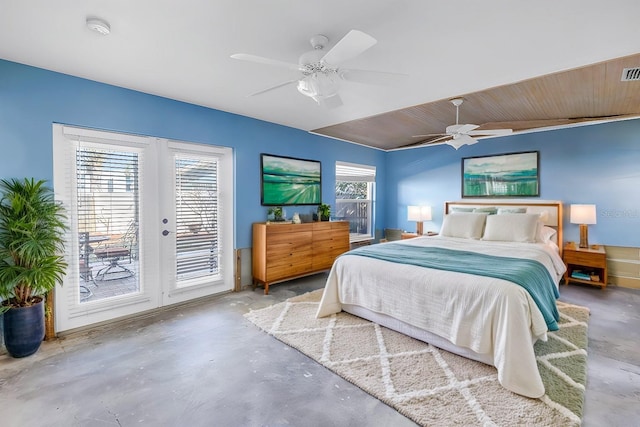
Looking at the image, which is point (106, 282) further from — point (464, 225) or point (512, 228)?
point (512, 228)

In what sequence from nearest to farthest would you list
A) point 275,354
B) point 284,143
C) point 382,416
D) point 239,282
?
point 382,416, point 275,354, point 239,282, point 284,143

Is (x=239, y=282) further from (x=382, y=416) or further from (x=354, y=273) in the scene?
(x=382, y=416)

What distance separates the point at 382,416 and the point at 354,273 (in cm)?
144

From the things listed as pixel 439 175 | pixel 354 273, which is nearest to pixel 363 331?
pixel 354 273

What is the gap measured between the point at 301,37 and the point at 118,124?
7.32ft

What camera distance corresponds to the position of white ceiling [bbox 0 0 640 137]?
1829 mm

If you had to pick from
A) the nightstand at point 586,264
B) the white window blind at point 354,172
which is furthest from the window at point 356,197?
the nightstand at point 586,264

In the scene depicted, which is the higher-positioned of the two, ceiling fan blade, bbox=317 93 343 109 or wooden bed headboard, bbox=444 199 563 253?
ceiling fan blade, bbox=317 93 343 109

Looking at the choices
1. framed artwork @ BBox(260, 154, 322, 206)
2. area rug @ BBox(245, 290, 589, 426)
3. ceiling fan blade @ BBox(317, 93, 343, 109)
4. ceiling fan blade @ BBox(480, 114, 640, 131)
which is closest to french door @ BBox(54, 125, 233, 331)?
framed artwork @ BBox(260, 154, 322, 206)

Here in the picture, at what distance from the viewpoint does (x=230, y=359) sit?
2.39 m

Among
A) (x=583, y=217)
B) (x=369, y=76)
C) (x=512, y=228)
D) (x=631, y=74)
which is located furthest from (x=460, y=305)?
(x=583, y=217)

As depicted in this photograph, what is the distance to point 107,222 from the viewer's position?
121 inches

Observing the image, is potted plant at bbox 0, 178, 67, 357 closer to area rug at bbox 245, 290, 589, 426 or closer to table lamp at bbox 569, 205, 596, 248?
area rug at bbox 245, 290, 589, 426

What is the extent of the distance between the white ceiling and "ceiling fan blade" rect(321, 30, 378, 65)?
1.03 feet
